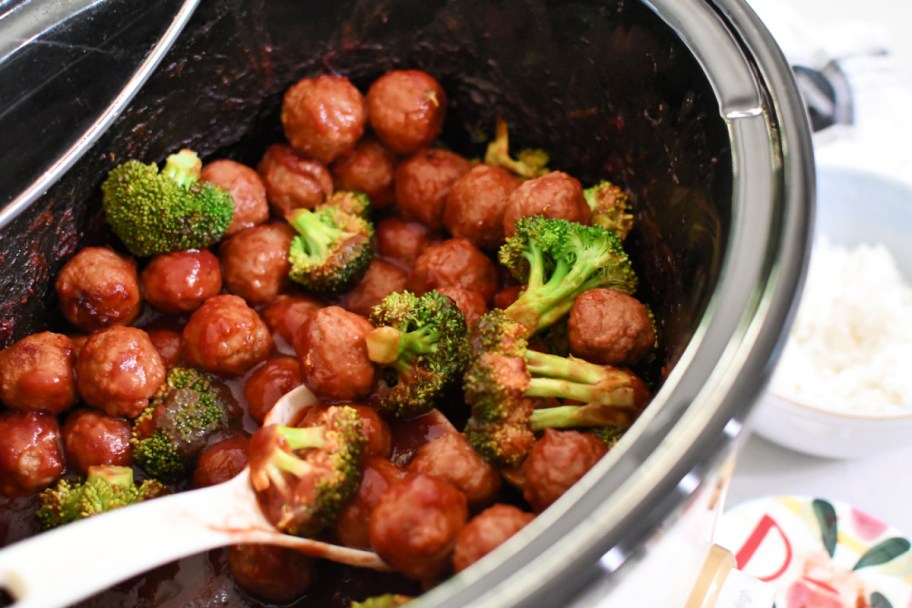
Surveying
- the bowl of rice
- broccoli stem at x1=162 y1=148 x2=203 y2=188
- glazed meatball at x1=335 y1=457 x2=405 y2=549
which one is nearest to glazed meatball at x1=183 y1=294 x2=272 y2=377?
broccoli stem at x1=162 y1=148 x2=203 y2=188

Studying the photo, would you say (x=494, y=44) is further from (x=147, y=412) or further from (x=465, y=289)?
(x=147, y=412)

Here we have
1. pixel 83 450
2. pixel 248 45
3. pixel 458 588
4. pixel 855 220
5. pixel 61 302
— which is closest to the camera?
pixel 458 588

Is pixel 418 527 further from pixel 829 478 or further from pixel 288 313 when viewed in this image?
pixel 829 478

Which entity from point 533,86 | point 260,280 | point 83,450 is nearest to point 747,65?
→ point 533,86

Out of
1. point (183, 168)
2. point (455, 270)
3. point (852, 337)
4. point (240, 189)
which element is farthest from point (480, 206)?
point (852, 337)

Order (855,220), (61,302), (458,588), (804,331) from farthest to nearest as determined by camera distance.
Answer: (855,220)
(804,331)
(61,302)
(458,588)

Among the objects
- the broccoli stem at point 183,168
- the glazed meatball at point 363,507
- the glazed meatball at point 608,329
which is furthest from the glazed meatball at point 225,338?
the glazed meatball at point 608,329

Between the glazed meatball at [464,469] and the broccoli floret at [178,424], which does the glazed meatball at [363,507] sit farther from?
the broccoli floret at [178,424]
